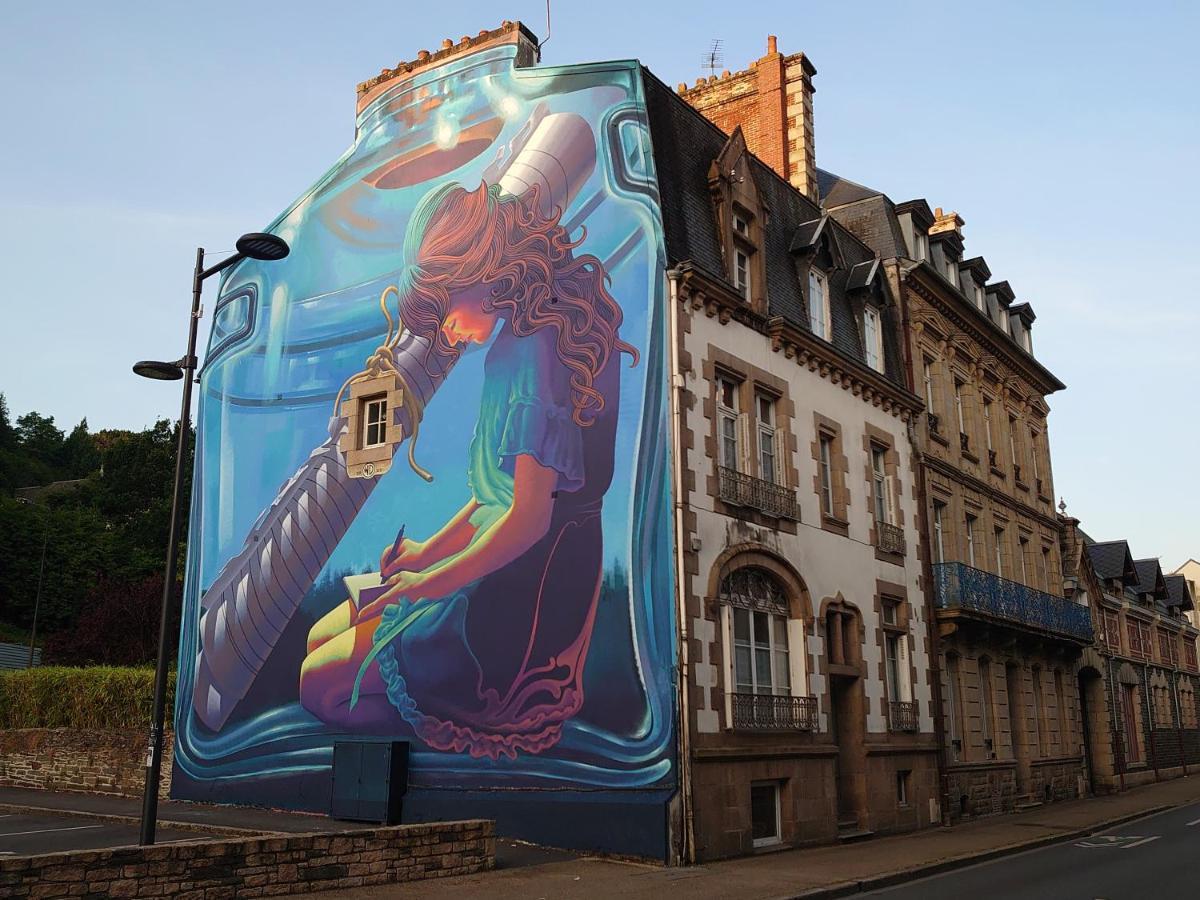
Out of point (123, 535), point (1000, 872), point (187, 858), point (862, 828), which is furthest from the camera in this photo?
point (123, 535)

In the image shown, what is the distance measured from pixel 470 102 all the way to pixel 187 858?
1461 centimetres

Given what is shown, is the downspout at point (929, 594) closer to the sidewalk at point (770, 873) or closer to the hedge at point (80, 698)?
the sidewalk at point (770, 873)

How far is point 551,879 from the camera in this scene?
1313 cm

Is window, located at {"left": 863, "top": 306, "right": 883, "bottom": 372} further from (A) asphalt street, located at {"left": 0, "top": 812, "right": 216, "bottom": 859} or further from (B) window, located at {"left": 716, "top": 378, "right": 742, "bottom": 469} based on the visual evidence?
(A) asphalt street, located at {"left": 0, "top": 812, "right": 216, "bottom": 859}

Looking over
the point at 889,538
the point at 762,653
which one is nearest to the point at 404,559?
the point at 762,653

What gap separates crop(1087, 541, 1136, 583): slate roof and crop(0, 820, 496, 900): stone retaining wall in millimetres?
35085

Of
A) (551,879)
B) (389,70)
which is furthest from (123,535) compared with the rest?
(551,879)

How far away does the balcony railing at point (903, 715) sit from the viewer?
21078 millimetres

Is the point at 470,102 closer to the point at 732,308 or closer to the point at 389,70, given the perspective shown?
the point at 389,70

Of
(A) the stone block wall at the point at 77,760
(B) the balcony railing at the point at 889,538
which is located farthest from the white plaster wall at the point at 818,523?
(A) the stone block wall at the point at 77,760

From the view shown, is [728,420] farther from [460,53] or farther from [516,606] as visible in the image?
[460,53]

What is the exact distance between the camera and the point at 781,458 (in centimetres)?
1936

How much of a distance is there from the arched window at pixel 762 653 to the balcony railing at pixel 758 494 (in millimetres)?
1054

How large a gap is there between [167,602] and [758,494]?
9633 mm
